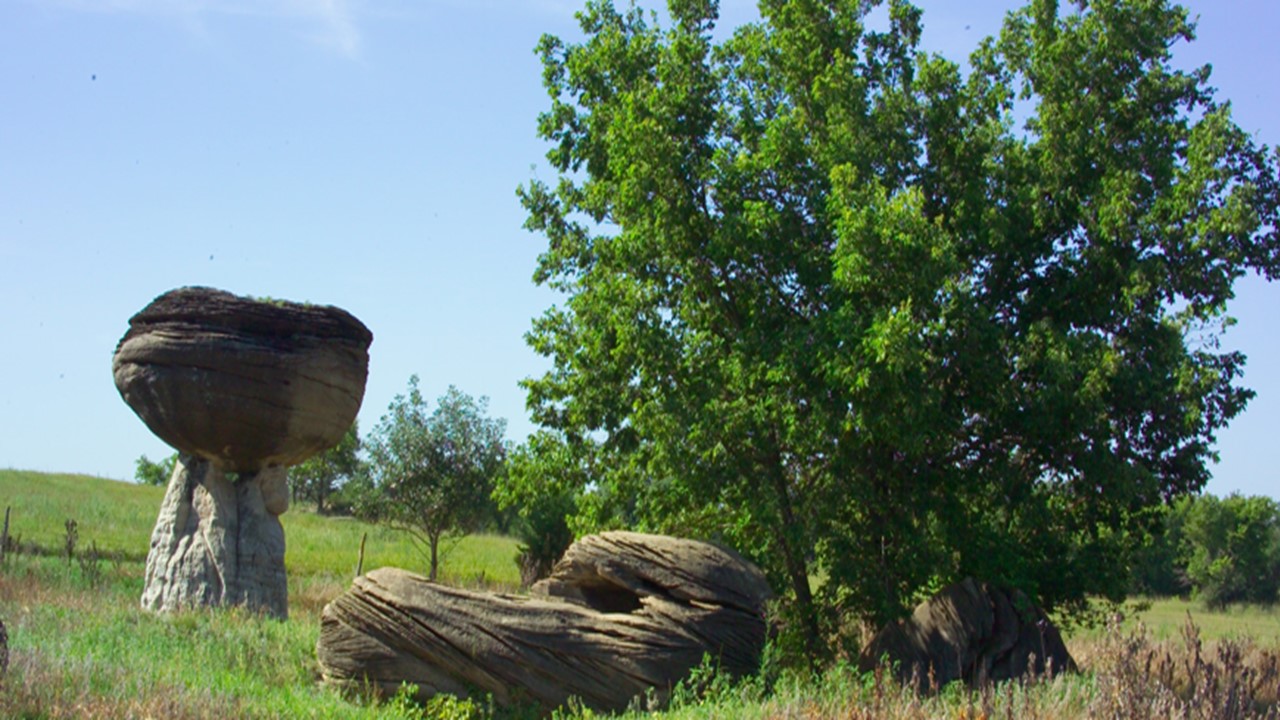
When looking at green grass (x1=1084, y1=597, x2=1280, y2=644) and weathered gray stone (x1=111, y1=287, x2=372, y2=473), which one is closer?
weathered gray stone (x1=111, y1=287, x2=372, y2=473)

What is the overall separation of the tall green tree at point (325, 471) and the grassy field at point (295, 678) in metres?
28.7

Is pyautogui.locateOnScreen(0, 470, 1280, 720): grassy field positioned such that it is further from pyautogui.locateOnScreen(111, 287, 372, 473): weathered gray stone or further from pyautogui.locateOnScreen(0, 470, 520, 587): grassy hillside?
pyautogui.locateOnScreen(0, 470, 520, 587): grassy hillside

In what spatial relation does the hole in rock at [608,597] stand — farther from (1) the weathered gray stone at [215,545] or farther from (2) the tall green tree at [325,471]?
(2) the tall green tree at [325,471]

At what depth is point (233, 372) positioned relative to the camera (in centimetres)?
1747

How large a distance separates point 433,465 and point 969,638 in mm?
18871

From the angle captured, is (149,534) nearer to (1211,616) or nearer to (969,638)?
(969,638)

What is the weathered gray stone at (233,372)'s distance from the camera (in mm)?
17453

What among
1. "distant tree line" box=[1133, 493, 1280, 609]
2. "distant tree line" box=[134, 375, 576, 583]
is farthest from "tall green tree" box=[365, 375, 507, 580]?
"distant tree line" box=[1133, 493, 1280, 609]

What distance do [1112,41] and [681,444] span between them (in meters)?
8.06

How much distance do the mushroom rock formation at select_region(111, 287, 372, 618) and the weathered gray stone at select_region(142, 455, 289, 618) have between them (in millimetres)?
18

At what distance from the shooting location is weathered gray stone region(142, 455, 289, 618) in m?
17.7

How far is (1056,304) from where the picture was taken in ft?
50.9

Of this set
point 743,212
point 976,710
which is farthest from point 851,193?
point 976,710

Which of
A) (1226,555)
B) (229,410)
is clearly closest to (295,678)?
(229,410)
